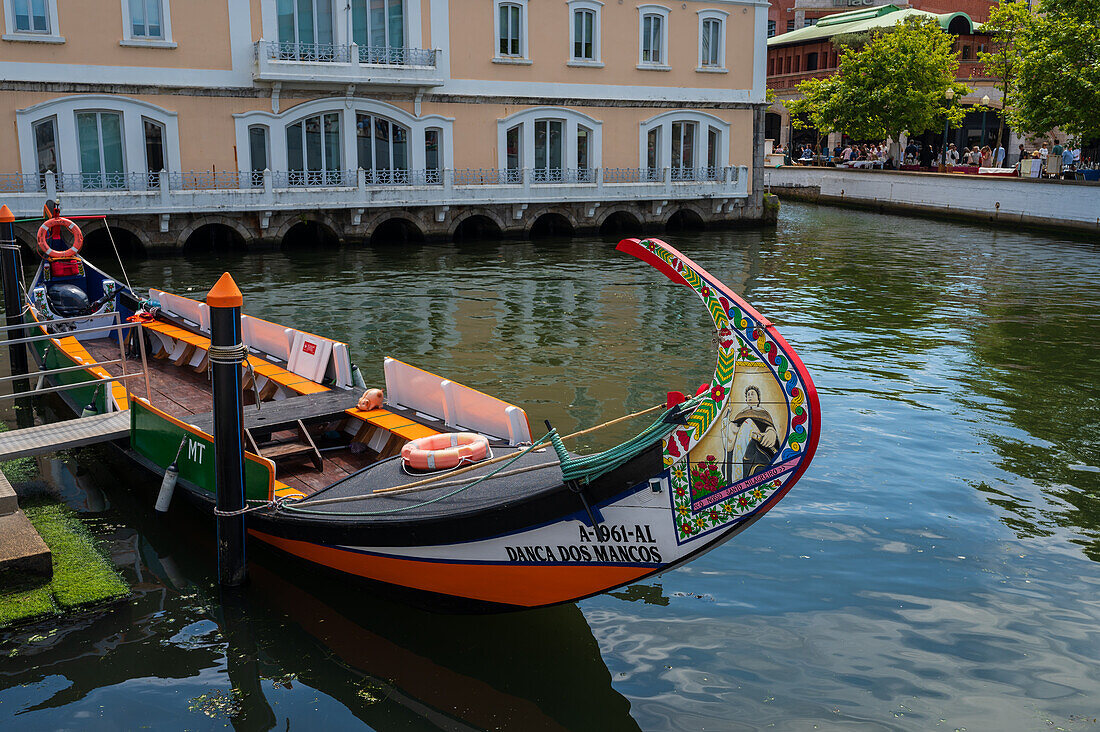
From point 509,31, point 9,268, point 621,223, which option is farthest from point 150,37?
point 621,223

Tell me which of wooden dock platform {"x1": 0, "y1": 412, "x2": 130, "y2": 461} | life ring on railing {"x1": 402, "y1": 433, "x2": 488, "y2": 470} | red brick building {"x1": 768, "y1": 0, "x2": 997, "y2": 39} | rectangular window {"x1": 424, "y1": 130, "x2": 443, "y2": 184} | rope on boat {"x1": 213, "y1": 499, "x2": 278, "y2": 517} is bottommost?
rope on boat {"x1": 213, "y1": 499, "x2": 278, "y2": 517}

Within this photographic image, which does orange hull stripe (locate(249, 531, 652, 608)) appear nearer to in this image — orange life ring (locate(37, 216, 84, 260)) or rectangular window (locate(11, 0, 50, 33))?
orange life ring (locate(37, 216, 84, 260))

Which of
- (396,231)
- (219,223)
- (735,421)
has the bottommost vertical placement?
(735,421)

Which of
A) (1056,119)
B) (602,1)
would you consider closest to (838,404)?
(602,1)

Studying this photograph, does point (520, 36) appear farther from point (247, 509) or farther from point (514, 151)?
point (247, 509)

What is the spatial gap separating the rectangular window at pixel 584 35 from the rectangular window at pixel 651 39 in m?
1.90

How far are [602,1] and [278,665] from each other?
98.0ft

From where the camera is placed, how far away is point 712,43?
116 feet

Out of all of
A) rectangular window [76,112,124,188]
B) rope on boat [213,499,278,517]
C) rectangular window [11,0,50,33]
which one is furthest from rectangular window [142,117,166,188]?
rope on boat [213,499,278,517]

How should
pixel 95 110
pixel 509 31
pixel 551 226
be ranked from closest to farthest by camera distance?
1. pixel 95 110
2. pixel 509 31
3. pixel 551 226

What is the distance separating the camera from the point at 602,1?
33125mm

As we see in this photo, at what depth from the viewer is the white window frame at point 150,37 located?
26422 mm

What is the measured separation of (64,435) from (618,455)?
632 centimetres

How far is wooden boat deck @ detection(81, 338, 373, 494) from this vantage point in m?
9.27
